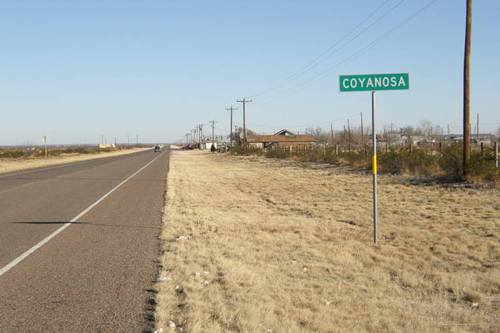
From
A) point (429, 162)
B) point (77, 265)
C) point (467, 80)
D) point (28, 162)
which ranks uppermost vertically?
point (467, 80)

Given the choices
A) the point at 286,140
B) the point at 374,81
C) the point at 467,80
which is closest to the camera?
the point at 374,81

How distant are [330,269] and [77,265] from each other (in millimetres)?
3744

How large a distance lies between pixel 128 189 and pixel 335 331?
17189mm

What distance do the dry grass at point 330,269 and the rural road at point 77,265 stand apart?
16.0 inches

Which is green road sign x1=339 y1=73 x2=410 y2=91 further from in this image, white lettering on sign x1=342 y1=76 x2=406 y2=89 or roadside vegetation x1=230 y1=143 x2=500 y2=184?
roadside vegetation x1=230 y1=143 x2=500 y2=184

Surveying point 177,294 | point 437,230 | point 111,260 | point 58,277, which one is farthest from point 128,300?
point 437,230

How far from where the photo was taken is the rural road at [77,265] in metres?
5.32

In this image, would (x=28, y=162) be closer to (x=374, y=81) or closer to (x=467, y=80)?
(x=467, y=80)

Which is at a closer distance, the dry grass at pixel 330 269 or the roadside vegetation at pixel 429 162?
the dry grass at pixel 330 269

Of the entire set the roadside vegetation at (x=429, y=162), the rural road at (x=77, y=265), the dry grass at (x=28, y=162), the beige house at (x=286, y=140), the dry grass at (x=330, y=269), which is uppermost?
the beige house at (x=286, y=140)

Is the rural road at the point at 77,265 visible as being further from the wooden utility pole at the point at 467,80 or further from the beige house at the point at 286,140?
the beige house at the point at 286,140

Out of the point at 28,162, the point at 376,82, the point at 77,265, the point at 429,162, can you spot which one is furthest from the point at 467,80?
the point at 28,162

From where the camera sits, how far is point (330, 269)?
768 cm

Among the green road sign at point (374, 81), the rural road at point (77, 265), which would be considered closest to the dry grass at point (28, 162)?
the rural road at point (77, 265)
